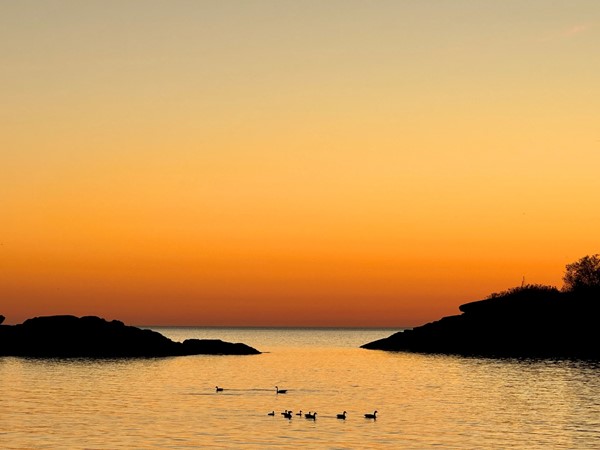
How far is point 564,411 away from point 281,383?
42538 millimetres

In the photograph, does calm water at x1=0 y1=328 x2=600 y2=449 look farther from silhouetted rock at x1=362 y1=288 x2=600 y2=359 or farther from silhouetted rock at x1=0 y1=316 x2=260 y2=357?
silhouetted rock at x1=362 y1=288 x2=600 y2=359

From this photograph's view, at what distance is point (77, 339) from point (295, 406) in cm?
10808

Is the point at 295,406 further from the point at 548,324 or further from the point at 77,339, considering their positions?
the point at 548,324

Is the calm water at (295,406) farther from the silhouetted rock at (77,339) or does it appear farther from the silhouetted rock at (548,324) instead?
the silhouetted rock at (548,324)

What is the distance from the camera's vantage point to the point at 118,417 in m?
73.0

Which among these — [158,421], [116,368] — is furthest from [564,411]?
[116,368]

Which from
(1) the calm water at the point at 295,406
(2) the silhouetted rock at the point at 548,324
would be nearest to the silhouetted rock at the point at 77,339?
(1) the calm water at the point at 295,406

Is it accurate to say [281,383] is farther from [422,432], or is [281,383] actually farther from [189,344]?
[189,344]

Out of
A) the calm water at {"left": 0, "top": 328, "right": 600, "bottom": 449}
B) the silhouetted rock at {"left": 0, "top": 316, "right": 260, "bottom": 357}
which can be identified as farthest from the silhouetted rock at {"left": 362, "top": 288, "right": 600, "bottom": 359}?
the silhouetted rock at {"left": 0, "top": 316, "right": 260, "bottom": 357}

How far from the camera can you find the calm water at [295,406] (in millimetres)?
61344

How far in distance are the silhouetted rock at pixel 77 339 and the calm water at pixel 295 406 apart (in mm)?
37262

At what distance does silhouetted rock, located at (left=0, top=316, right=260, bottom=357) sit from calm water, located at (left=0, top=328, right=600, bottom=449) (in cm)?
3726

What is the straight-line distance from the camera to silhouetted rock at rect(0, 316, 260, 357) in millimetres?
181250

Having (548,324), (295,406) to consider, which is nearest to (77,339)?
(548,324)
